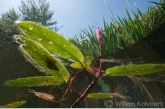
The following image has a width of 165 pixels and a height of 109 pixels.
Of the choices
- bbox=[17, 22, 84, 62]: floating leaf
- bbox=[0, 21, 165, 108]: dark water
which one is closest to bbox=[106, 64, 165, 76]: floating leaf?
bbox=[17, 22, 84, 62]: floating leaf

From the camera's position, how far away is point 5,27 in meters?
2.03

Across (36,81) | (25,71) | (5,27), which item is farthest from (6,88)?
(36,81)

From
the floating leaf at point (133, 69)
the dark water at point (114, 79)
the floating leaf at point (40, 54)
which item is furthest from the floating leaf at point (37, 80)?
the dark water at point (114, 79)

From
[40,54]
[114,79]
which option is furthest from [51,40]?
[114,79]

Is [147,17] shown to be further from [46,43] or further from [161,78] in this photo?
[46,43]

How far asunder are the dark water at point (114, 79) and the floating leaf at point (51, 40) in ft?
3.65

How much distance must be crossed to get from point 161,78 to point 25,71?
120 centimetres

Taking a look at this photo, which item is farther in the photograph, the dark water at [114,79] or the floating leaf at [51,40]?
the dark water at [114,79]

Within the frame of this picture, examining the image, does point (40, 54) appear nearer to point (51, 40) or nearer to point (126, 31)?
point (51, 40)

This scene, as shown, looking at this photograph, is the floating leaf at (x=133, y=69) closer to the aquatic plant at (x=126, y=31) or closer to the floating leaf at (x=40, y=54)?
the floating leaf at (x=40, y=54)

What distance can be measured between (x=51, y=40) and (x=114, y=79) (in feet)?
4.64

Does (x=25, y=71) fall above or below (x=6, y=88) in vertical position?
above

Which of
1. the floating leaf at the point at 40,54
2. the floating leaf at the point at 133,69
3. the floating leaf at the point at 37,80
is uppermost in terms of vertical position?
the floating leaf at the point at 40,54

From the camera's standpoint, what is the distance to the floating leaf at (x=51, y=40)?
1.56 ft
